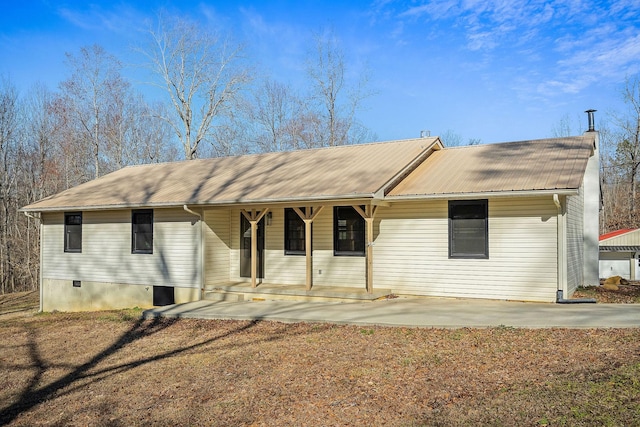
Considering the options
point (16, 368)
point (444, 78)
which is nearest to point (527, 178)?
point (16, 368)

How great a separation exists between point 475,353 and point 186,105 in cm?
2627

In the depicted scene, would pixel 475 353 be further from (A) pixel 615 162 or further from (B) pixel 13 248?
(A) pixel 615 162

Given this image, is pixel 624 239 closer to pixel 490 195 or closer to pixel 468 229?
pixel 468 229

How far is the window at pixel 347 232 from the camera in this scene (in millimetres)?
12539

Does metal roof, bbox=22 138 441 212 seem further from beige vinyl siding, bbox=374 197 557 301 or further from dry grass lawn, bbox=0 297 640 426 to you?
dry grass lawn, bbox=0 297 640 426

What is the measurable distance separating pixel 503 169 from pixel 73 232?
41.7 ft

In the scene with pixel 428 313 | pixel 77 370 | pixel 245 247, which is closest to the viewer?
pixel 77 370

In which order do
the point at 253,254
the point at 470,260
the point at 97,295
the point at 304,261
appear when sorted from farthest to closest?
the point at 97,295
the point at 304,261
the point at 253,254
the point at 470,260

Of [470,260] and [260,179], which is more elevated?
[260,179]

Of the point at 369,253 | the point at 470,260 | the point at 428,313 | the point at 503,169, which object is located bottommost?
the point at 428,313

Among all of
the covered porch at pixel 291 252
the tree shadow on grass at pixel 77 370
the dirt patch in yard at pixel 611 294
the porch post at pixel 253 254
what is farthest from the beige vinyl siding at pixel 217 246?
the dirt patch in yard at pixel 611 294

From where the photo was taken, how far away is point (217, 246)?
1390 cm

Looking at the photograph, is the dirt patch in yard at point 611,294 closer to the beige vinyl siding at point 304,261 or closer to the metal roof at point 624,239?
the beige vinyl siding at point 304,261

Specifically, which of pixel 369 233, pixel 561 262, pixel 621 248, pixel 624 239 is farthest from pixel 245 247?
pixel 624 239
